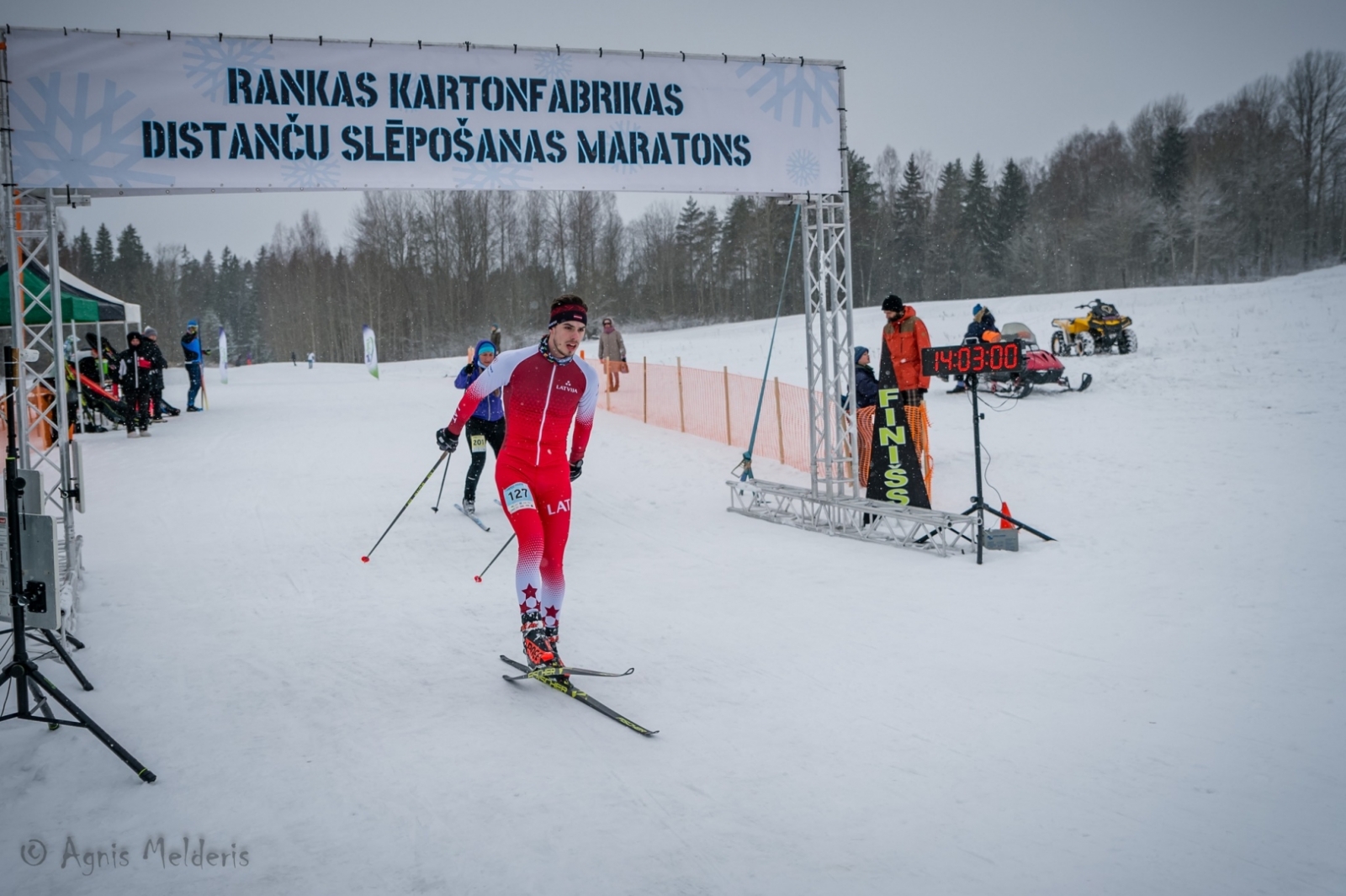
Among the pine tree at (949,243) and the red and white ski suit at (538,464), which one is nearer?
the red and white ski suit at (538,464)

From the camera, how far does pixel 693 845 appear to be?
10.4ft

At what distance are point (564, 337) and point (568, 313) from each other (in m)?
0.16

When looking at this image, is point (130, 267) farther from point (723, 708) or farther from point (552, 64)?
point (723, 708)

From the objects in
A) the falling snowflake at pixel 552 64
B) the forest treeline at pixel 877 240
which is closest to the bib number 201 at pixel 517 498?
the falling snowflake at pixel 552 64

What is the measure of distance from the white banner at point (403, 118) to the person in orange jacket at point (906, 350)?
1535 millimetres

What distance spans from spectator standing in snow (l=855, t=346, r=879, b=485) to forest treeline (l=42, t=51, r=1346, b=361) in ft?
151

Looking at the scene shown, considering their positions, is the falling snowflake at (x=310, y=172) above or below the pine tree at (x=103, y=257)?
below

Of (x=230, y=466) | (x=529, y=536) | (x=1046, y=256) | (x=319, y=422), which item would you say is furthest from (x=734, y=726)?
(x=1046, y=256)

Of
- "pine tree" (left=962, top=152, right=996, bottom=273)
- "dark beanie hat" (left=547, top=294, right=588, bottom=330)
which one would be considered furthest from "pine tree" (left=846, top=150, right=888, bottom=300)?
"dark beanie hat" (left=547, top=294, right=588, bottom=330)

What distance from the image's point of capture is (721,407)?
1598cm

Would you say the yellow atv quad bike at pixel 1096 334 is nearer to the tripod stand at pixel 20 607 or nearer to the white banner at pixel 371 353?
the tripod stand at pixel 20 607

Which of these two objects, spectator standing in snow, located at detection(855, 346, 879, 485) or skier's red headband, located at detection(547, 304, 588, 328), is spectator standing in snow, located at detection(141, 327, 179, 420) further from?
skier's red headband, located at detection(547, 304, 588, 328)

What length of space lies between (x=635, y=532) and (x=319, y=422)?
10.3m

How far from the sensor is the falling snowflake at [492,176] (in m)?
8.06
